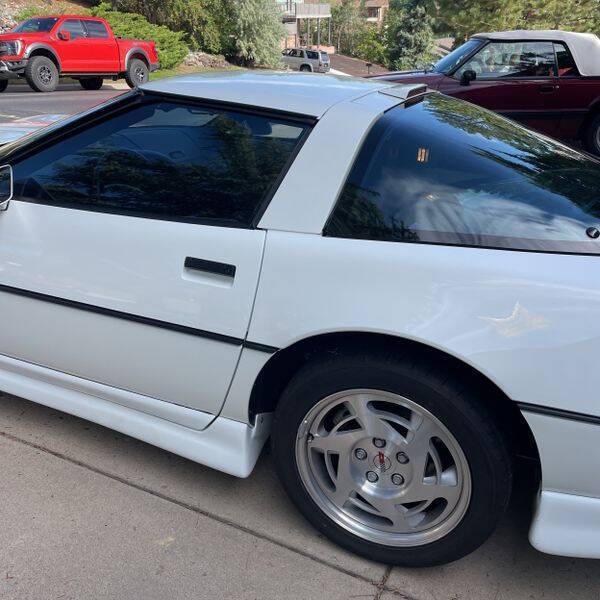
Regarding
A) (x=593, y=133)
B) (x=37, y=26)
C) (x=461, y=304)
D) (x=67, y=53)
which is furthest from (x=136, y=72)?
(x=461, y=304)

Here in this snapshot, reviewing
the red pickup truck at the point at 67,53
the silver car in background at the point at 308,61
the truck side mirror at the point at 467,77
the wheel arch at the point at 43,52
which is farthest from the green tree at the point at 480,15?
the truck side mirror at the point at 467,77

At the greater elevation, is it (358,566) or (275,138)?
(275,138)

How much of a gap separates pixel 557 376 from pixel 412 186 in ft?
2.39

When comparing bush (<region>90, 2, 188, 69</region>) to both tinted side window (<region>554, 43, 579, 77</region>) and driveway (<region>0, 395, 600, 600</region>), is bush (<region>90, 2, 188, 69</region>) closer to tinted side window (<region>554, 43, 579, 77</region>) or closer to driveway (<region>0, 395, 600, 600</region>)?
tinted side window (<region>554, 43, 579, 77</region>)

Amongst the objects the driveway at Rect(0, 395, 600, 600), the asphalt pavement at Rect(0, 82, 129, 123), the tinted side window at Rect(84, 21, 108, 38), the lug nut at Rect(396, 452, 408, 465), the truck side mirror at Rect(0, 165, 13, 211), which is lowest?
the driveway at Rect(0, 395, 600, 600)

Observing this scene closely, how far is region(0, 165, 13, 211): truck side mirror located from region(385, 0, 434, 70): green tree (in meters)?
39.0

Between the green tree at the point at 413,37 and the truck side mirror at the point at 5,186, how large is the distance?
128 feet

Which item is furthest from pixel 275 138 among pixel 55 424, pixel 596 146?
pixel 596 146

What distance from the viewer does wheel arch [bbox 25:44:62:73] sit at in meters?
14.1

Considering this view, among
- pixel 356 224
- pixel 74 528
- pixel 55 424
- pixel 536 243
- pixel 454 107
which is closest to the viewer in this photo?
pixel 536 243

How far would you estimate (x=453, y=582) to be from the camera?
2.00 metres

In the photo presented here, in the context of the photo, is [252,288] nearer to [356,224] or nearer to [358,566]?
[356,224]

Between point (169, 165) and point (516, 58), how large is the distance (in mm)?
7278

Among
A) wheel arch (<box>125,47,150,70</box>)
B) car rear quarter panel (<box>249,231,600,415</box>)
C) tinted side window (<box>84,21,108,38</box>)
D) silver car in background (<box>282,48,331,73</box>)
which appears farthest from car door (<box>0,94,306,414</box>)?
silver car in background (<box>282,48,331,73</box>)
